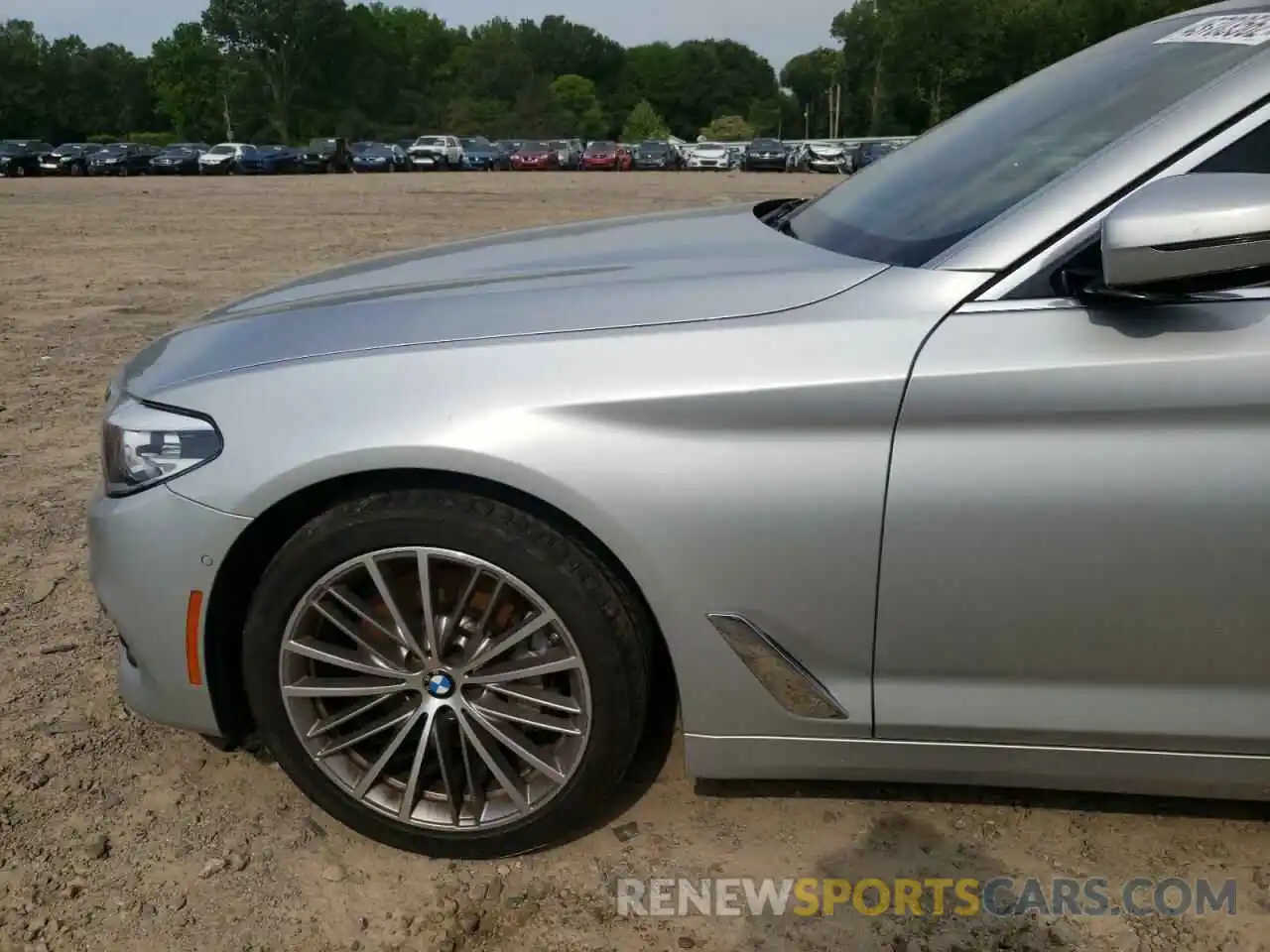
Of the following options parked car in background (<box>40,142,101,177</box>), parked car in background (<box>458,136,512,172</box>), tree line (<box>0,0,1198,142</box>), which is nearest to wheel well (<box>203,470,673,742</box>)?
parked car in background (<box>40,142,101,177</box>)

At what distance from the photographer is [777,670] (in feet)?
6.29

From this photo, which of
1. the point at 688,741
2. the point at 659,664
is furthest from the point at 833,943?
the point at 659,664

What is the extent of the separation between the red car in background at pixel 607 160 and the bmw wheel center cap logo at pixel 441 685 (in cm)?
4425

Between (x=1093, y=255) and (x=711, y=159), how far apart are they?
1705 inches

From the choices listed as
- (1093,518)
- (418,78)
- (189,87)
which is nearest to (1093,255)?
(1093,518)

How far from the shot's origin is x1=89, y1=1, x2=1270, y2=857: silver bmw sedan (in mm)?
1723

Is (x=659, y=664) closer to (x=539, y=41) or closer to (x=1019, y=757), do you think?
(x=1019, y=757)

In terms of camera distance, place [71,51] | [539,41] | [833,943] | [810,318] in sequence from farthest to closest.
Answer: [539,41]
[71,51]
[833,943]
[810,318]

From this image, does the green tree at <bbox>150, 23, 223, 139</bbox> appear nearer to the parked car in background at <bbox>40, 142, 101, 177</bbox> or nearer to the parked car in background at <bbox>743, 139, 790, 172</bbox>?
the parked car in background at <bbox>40, 142, 101, 177</bbox>

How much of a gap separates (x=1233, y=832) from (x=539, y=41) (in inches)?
5018

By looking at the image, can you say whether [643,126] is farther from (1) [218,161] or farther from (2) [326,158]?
(1) [218,161]

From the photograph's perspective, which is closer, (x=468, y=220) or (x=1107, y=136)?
(x=1107, y=136)

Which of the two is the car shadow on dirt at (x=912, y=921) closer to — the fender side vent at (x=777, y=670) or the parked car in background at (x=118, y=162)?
the fender side vent at (x=777, y=670)

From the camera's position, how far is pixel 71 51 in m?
83.8
